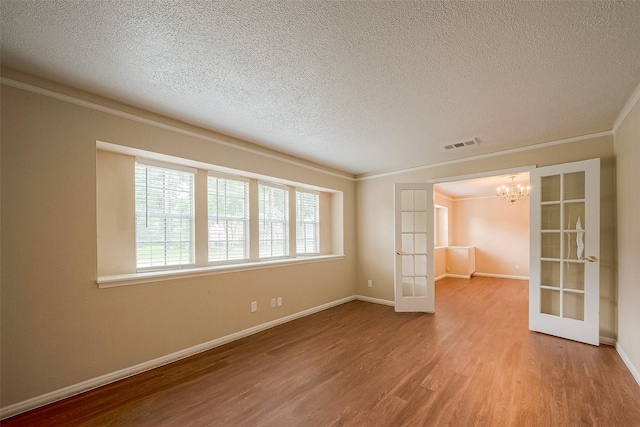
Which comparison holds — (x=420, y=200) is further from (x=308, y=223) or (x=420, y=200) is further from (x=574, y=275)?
(x=574, y=275)

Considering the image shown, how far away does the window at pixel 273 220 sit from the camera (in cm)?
405

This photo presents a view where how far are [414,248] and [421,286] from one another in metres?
0.63

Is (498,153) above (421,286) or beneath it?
above

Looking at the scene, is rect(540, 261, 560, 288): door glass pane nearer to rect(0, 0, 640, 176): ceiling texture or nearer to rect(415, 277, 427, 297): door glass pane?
rect(415, 277, 427, 297): door glass pane

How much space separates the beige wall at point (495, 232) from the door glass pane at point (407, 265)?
15.4 feet

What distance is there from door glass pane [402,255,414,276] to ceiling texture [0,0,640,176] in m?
2.31

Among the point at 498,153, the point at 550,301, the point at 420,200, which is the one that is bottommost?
the point at 550,301

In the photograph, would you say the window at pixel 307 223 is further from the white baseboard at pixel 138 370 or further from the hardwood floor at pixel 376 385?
the hardwood floor at pixel 376 385

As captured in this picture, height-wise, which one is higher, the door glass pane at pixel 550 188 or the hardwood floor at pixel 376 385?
the door glass pane at pixel 550 188

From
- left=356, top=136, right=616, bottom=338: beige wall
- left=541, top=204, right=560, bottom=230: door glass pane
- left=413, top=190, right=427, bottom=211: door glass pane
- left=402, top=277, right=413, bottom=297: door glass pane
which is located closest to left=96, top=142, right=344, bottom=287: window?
left=356, top=136, right=616, bottom=338: beige wall

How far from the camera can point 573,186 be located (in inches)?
128

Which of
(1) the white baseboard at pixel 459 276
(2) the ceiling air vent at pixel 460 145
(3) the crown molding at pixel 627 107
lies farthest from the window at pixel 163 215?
(1) the white baseboard at pixel 459 276

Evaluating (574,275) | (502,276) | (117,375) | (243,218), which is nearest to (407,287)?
(574,275)

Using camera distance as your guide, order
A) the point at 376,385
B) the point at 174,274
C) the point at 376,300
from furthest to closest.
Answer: the point at 376,300 < the point at 174,274 < the point at 376,385
